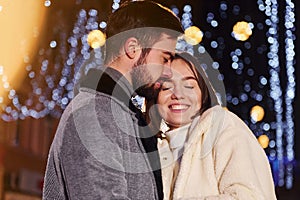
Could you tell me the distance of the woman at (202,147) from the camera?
132 inches

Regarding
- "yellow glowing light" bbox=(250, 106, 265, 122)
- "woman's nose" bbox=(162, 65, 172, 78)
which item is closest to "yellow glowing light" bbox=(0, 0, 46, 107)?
"yellow glowing light" bbox=(250, 106, 265, 122)

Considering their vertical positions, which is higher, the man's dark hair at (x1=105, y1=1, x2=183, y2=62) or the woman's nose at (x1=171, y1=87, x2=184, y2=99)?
the man's dark hair at (x1=105, y1=1, x2=183, y2=62)

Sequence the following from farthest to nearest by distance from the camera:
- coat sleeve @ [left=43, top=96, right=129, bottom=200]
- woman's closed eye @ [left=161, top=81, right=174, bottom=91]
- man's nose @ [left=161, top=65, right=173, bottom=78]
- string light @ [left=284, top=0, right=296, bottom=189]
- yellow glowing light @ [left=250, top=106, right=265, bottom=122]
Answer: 1. yellow glowing light @ [left=250, top=106, right=265, bottom=122]
2. string light @ [left=284, top=0, right=296, bottom=189]
3. woman's closed eye @ [left=161, top=81, right=174, bottom=91]
4. man's nose @ [left=161, top=65, right=173, bottom=78]
5. coat sleeve @ [left=43, top=96, right=129, bottom=200]

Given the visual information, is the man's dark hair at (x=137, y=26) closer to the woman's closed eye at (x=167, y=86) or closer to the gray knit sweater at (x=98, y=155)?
the gray knit sweater at (x=98, y=155)

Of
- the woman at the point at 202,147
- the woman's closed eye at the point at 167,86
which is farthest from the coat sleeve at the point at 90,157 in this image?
the woman's closed eye at the point at 167,86

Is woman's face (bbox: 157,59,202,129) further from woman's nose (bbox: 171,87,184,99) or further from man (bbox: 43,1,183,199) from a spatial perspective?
man (bbox: 43,1,183,199)

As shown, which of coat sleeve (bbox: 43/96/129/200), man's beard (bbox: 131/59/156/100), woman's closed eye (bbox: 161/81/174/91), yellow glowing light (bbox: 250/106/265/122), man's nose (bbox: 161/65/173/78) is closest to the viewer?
coat sleeve (bbox: 43/96/129/200)

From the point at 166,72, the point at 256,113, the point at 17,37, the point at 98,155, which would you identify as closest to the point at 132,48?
the point at 166,72

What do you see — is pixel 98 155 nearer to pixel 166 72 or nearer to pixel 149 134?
pixel 149 134

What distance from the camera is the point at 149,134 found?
3172 millimetres

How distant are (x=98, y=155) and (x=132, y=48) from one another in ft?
1.67

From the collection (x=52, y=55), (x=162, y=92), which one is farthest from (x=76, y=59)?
(x=162, y=92)

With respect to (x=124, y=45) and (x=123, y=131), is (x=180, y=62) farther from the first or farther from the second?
(x=123, y=131)

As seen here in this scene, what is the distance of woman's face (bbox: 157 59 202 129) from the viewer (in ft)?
12.3
